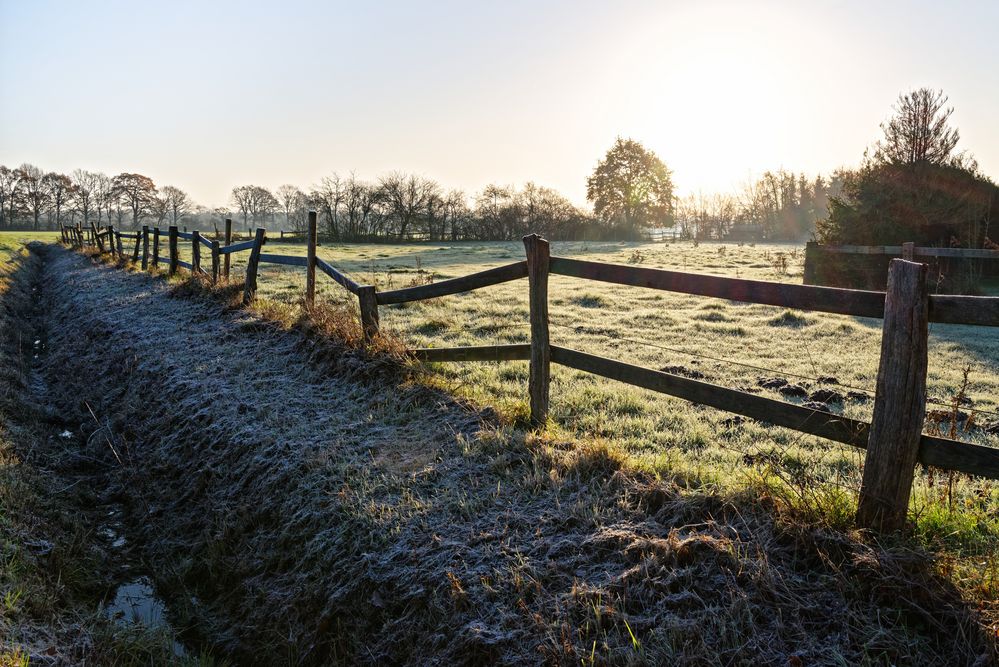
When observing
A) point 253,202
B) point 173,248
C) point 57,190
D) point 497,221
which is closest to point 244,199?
point 253,202

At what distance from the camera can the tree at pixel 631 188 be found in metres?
66.7

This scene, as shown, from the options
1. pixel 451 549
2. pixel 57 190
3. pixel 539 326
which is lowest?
pixel 451 549

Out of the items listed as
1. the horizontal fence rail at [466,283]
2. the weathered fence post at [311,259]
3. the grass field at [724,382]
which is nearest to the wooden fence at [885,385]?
the grass field at [724,382]

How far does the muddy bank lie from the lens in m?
2.74

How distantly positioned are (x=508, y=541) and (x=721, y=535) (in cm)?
121

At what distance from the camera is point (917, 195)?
59.7 ft

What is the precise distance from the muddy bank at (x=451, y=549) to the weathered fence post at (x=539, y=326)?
46 centimetres

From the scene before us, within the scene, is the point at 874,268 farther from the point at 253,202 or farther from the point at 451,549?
the point at 253,202

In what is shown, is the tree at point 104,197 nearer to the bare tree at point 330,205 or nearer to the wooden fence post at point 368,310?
the bare tree at point 330,205

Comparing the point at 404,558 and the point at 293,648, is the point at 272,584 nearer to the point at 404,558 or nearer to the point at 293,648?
the point at 293,648

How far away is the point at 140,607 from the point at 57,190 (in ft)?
303

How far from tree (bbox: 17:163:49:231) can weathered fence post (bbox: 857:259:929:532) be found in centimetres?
9218

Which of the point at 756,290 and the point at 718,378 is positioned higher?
the point at 756,290

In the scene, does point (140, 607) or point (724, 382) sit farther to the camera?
point (724, 382)
